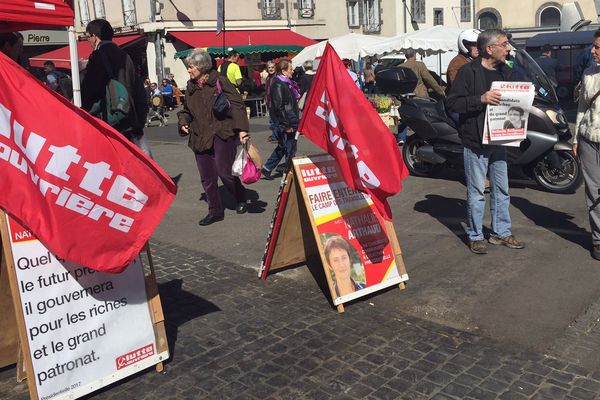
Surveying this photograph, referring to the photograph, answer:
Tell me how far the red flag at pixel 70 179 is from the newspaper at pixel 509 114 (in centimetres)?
290

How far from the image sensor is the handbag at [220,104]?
6.64 m

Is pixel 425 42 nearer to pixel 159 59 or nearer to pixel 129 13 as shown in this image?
pixel 159 59

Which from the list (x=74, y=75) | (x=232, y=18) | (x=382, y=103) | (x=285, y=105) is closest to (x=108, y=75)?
(x=74, y=75)

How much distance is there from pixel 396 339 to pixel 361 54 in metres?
17.3

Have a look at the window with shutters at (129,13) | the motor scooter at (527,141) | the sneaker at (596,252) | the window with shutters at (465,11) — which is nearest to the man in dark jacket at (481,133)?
the sneaker at (596,252)

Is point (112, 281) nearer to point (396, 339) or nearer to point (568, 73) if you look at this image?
point (396, 339)

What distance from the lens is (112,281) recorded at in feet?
11.6

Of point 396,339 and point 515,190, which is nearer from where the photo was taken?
point 396,339

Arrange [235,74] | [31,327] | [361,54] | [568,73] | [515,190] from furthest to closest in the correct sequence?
[568,73], [361,54], [235,74], [515,190], [31,327]

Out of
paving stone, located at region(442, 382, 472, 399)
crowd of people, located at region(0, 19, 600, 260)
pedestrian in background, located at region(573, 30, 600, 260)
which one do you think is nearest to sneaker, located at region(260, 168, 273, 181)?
crowd of people, located at region(0, 19, 600, 260)

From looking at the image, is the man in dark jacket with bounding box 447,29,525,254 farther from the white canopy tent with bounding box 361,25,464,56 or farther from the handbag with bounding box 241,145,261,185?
the white canopy tent with bounding box 361,25,464,56

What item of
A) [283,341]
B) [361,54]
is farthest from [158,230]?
[361,54]

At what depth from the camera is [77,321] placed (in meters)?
3.39

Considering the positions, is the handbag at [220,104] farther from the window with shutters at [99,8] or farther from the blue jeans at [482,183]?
the window with shutters at [99,8]
